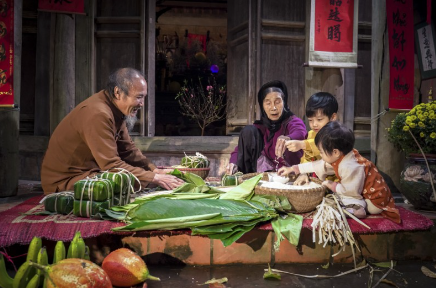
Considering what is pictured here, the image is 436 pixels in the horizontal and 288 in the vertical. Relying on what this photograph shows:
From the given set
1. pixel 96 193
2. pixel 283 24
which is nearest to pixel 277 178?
pixel 96 193

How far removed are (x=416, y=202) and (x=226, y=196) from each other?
7.38 ft

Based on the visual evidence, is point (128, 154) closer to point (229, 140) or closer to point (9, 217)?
point (9, 217)

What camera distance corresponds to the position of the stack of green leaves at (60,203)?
2.97m

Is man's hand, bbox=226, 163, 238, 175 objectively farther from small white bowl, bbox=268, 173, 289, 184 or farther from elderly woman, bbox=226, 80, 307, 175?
small white bowl, bbox=268, 173, 289, 184

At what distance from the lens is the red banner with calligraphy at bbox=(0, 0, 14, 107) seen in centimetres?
484

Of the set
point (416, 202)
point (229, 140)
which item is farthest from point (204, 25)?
point (416, 202)

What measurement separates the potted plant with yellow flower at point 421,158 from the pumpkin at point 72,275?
3.37 meters

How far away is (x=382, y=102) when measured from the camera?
522 centimetres

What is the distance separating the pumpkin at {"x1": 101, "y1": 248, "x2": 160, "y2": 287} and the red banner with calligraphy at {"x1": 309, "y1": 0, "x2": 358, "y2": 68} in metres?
3.87

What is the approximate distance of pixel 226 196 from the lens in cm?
313

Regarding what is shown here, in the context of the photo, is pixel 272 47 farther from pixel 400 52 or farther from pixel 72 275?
pixel 72 275

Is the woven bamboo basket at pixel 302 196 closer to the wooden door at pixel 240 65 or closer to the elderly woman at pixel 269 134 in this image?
the elderly woman at pixel 269 134

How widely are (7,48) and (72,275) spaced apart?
12.9 ft

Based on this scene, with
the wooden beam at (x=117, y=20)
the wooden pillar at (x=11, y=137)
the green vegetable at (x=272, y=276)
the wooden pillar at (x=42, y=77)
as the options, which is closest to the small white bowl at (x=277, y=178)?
the green vegetable at (x=272, y=276)
